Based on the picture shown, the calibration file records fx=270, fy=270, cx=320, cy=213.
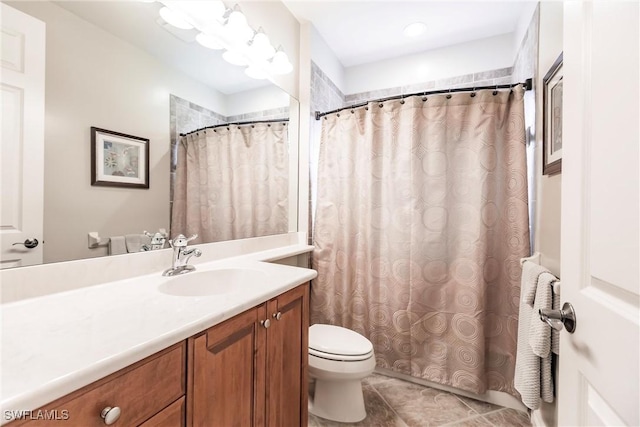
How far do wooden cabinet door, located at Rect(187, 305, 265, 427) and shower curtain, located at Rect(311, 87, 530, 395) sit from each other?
3.81 feet

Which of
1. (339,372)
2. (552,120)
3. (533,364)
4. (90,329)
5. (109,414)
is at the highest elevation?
→ (552,120)

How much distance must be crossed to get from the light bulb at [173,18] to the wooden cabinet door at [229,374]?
129 centimetres

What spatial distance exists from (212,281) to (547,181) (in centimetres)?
166

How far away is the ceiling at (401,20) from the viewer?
1.82 metres

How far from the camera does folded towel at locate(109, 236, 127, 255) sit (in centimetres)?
100

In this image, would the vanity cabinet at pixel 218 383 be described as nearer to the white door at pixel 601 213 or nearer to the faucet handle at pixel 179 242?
the faucet handle at pixel 179 242

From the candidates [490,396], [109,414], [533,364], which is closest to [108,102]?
[109,414]

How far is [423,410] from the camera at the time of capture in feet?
5.21

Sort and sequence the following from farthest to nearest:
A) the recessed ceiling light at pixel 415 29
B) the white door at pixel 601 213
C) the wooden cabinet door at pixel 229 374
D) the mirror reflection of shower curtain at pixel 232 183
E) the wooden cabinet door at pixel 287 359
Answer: the recessed ceiling light at pixel 415 29
the mirror reflection of shower curtain at pixel 232 183
the wooden cabinet door at pixel 287 359
the wooden cabinet door at pixel 229 374
the white door at pixel 601 213

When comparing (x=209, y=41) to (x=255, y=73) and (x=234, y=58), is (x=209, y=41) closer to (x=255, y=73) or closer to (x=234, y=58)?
(x=234, y=58)

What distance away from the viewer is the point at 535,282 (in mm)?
1180

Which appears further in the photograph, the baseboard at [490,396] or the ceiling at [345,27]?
the baseboard at [490,396]

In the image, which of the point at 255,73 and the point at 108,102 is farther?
the point at 255,73

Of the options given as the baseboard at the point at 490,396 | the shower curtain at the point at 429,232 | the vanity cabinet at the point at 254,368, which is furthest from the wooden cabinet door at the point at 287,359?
the baseboard at the point at 490,396
